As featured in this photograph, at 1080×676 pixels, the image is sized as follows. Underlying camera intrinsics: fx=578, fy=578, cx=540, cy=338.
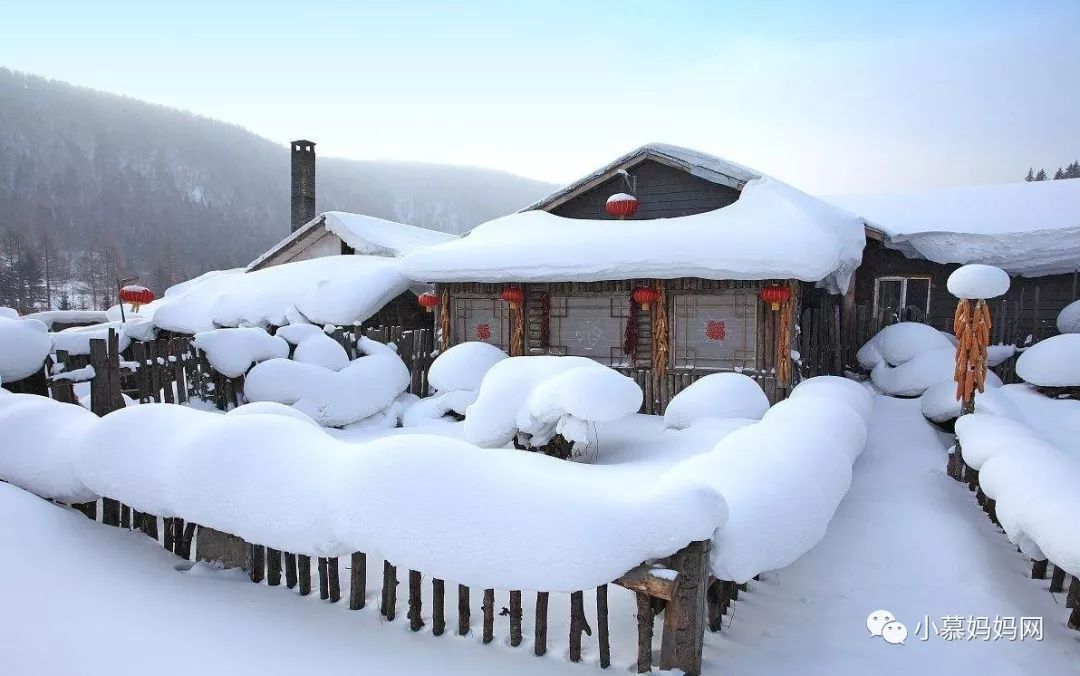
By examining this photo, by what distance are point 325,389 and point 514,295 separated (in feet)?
13.3

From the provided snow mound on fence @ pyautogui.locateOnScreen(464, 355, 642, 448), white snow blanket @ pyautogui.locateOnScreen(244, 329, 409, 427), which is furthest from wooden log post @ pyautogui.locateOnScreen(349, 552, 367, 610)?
white snow blanket @ pyautogui.locateOnScreen(244, 329, 409, 427)

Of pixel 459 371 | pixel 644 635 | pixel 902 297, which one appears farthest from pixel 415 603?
pixel 902 297

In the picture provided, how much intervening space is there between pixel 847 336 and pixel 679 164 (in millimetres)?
5555

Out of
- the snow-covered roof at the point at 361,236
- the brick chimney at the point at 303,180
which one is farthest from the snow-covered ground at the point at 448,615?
the brick chimney at the point at 303,180

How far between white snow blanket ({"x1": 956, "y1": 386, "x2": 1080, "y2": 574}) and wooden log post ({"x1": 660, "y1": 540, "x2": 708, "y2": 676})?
258 centimetres

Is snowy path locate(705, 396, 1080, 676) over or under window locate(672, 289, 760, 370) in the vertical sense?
under

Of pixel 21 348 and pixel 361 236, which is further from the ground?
pixel 361 236

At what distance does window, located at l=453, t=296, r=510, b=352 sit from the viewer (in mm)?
12867

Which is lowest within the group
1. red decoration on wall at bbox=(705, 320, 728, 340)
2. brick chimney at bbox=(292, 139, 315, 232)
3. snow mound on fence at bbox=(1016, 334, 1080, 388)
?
snow mound on fence at bbox=(1016, 334, 1080, 388)

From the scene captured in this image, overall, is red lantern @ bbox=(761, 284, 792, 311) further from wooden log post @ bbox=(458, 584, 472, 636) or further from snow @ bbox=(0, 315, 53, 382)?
snow @ bbox=(0, 315, 53, 382)

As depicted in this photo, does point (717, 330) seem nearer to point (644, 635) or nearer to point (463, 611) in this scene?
point (644, 635)

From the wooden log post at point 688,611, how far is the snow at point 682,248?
687cm

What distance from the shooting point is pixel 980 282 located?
22.9 feet

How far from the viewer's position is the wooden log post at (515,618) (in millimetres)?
3729
